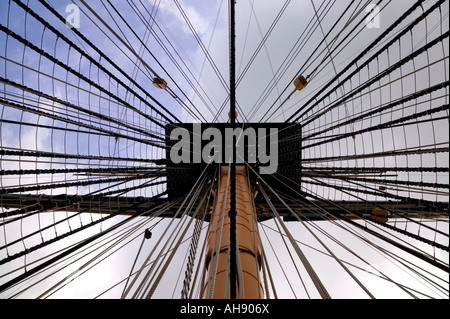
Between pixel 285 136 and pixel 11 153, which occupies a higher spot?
pixel 285 136

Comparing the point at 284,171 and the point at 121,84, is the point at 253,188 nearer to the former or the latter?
the point at 284,171

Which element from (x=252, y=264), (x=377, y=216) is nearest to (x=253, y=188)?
(x=377, y=216)

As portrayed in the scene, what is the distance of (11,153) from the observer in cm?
366

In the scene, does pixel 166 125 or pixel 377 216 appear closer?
pixel 377 216

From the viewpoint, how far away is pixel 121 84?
17.3 ft

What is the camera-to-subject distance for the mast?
2.09m

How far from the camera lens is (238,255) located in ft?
7.10

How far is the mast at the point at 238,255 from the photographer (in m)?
2.09
